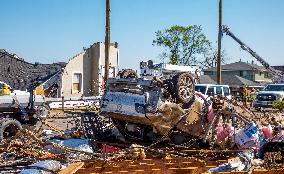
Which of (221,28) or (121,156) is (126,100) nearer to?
(121,156)

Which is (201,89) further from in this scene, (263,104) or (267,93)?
(267,93)

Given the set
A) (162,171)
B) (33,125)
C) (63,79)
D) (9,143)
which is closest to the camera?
(162,171)

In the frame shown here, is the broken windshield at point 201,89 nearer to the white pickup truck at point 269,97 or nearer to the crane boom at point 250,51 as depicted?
the crane boom at point 250,51

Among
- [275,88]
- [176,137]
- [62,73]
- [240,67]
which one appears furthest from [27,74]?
[240,67]

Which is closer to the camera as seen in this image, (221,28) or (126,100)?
(126,100)

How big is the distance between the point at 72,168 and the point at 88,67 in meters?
33.1

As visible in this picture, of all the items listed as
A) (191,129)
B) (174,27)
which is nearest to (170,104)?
(191,129)

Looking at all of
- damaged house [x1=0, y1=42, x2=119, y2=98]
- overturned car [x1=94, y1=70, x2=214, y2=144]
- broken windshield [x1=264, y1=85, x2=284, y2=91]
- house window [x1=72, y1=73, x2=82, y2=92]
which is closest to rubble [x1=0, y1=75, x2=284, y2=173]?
overturned car [x1=94, y1=70, x2=214, y2=144]

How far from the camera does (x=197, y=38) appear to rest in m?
70.5

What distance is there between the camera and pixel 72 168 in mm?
7004

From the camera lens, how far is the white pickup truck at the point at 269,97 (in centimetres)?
2969

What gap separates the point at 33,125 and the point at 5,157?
5.34 metres

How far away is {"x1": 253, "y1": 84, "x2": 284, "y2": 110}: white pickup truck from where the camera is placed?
29.7 metres

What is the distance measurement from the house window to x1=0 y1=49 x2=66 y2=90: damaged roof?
9.34ft
